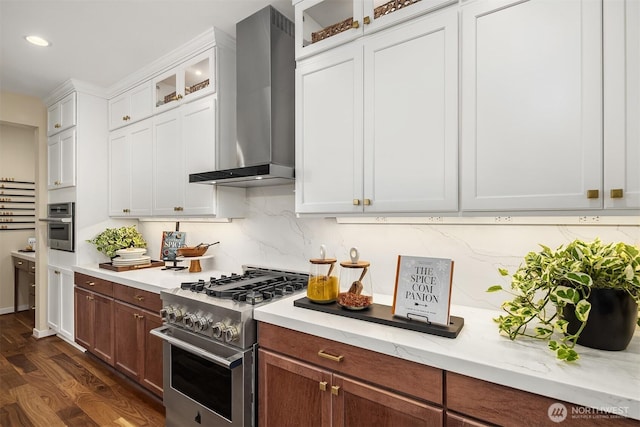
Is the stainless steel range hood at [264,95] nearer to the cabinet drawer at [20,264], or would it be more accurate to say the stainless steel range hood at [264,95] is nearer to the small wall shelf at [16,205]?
the cabinet drawer at [20,264]

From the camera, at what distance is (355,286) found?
5.18 ft

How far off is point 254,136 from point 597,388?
1983 mm

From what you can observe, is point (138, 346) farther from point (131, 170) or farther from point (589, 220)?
point (589, 220)

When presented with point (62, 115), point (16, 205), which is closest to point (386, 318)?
point (62, 115)

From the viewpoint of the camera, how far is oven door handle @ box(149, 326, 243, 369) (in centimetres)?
155

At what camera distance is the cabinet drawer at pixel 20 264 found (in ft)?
14.3

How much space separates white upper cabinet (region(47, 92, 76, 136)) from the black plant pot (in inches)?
166

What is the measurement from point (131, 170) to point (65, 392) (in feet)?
6.38

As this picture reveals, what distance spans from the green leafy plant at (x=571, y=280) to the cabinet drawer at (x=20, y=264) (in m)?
5.64

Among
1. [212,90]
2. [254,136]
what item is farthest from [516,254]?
[212,90]

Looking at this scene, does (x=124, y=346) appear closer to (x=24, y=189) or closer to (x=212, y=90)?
(x=212, y=90)

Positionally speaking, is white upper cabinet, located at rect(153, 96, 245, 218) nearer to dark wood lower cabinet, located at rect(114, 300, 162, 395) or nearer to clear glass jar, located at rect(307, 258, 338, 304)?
dark wood lower cabinet, located at rect(114, 300, 162, 395)

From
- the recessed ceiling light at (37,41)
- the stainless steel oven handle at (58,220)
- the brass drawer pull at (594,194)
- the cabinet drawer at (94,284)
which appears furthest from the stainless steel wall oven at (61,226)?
the brass drawer pull at (594,194)

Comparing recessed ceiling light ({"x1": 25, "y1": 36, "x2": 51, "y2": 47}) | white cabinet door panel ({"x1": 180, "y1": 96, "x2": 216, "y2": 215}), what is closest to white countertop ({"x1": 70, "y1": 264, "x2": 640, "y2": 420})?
white cabinet door panel ({"x1": 180, "y1": 96, "x2": 216, "y2": 215})
